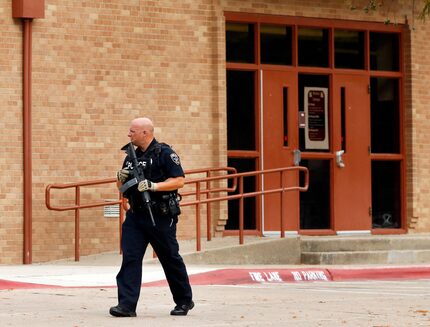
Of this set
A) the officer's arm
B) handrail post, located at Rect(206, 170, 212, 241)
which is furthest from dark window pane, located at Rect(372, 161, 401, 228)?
the officer's arm

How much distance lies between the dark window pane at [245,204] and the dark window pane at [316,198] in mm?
953

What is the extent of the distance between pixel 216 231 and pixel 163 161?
29.7 ft

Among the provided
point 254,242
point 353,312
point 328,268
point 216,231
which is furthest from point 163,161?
point 216,231

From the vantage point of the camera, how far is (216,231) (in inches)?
812

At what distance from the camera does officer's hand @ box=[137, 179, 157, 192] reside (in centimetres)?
1138

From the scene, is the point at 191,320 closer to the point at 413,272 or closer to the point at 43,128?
the point at 413,272

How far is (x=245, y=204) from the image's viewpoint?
21094 millimetres

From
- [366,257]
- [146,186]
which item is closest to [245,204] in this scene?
[366,257]

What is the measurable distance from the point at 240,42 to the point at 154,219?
10030 mm

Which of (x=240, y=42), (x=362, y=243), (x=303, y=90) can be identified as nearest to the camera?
(x=362, y=243)

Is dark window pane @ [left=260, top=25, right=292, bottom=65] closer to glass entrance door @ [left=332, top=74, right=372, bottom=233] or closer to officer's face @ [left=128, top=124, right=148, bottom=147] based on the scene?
glass entrance door @ [left=332, top=74, right=372, bottom=233]

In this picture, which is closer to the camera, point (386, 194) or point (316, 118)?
point (316, 118)

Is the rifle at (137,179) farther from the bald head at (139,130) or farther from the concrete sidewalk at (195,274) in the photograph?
the concrete sidewalk at (195,274)

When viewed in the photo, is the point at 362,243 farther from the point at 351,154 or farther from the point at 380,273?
the point at 351,154
